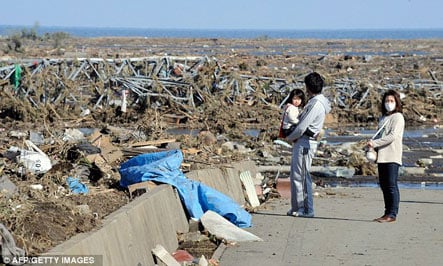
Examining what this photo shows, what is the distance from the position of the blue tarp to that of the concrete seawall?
0.24 metres

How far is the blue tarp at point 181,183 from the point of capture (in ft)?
40.6

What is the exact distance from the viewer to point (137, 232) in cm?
984

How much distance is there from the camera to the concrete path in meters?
10.7

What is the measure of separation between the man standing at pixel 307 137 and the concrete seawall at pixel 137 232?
1417mm

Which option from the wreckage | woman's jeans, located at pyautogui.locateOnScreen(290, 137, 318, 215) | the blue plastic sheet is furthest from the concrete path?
the wreckage

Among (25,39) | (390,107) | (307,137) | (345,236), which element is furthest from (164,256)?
(25,39)

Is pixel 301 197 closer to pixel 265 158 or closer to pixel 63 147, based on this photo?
pixel 63 147

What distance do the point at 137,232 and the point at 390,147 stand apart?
4.55 meters

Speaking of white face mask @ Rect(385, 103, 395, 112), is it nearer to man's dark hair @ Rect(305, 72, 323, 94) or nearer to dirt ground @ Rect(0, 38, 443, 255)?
man's dark hair @ Rect(305, 72, 323, 94)

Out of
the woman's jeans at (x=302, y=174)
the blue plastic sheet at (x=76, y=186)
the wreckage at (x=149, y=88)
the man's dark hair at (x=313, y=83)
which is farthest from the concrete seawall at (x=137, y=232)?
the wreckage at (x=149, y=88)

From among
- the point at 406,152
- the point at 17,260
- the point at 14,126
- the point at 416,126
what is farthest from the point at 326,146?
the point at 17,260

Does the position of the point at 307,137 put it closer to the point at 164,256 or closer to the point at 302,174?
the point at 302,174

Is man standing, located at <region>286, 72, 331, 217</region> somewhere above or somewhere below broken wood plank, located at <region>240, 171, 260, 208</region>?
above

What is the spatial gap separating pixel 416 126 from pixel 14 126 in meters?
12.8
